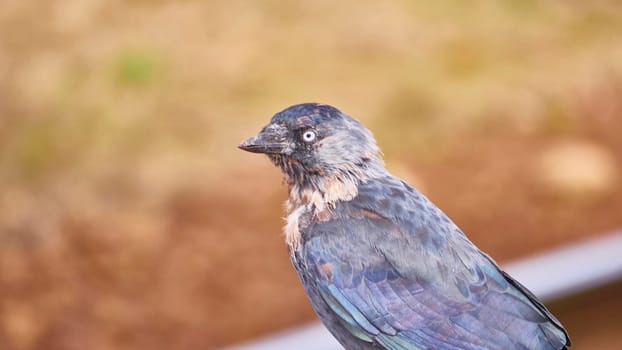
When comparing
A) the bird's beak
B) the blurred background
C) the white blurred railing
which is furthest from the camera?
the blurred background

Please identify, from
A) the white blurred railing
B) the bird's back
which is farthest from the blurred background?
the bird's back

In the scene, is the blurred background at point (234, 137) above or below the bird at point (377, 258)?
above

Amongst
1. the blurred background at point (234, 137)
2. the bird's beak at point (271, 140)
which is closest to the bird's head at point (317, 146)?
the bird's beak at point (271, 140)

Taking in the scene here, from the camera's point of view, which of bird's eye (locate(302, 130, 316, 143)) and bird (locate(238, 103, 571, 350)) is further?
bird's eye (locate(302, 130, 316, 143))

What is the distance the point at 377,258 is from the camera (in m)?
2.83

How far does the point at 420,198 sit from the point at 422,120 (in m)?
3.52

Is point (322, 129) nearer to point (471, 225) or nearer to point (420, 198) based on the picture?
point (420, 198)

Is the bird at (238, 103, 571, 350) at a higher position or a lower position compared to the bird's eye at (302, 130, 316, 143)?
lower

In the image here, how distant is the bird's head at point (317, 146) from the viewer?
2.78 meters

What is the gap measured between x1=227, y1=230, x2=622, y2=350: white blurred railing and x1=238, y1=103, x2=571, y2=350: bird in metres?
1.56

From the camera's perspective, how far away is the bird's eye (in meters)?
2.81

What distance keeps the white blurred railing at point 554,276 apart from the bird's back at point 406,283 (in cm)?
156

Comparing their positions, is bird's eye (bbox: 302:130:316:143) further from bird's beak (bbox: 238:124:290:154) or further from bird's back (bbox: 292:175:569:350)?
bird's back (bbox: 292:175:569:350)

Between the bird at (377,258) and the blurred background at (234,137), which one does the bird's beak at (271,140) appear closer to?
the bird at (377,258)
